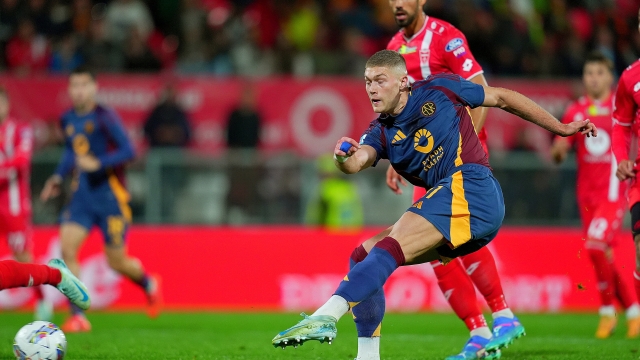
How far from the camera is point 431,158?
616 centimetres

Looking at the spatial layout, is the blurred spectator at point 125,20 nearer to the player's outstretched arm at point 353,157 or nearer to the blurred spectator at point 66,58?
the blurred spectator at point 66,58

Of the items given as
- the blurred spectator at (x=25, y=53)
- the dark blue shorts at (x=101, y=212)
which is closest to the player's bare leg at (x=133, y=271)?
the dark blue shorts at (x=101, y=212)

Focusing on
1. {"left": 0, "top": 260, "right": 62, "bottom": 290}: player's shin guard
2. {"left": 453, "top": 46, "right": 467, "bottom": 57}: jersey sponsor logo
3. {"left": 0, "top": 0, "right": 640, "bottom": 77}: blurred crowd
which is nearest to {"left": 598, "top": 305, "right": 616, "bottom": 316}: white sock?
{"left": 453, "top": 46, "right": 467, "bottom": 57}: jersey sponsor logo

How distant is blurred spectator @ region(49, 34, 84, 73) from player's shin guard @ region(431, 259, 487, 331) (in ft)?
32.5

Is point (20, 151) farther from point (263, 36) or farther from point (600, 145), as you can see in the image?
point (263, 36)

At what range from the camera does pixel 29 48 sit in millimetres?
15758

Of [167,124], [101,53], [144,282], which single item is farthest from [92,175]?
[101,53]

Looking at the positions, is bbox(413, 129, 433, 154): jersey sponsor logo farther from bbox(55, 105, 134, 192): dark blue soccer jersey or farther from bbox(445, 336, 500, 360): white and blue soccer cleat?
bbox(55, 105, 134, 192): dark blue soccer jersey

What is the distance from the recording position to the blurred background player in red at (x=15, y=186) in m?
10.9

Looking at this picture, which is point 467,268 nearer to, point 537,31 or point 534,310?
point 534,310

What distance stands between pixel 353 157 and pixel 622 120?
293 centimetres

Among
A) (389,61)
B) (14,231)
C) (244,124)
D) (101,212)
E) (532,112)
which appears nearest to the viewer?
(389,61)

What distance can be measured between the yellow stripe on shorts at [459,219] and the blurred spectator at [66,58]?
10.9 m

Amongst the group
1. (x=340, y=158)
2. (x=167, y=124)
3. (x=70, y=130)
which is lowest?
(x=340, y=158)
